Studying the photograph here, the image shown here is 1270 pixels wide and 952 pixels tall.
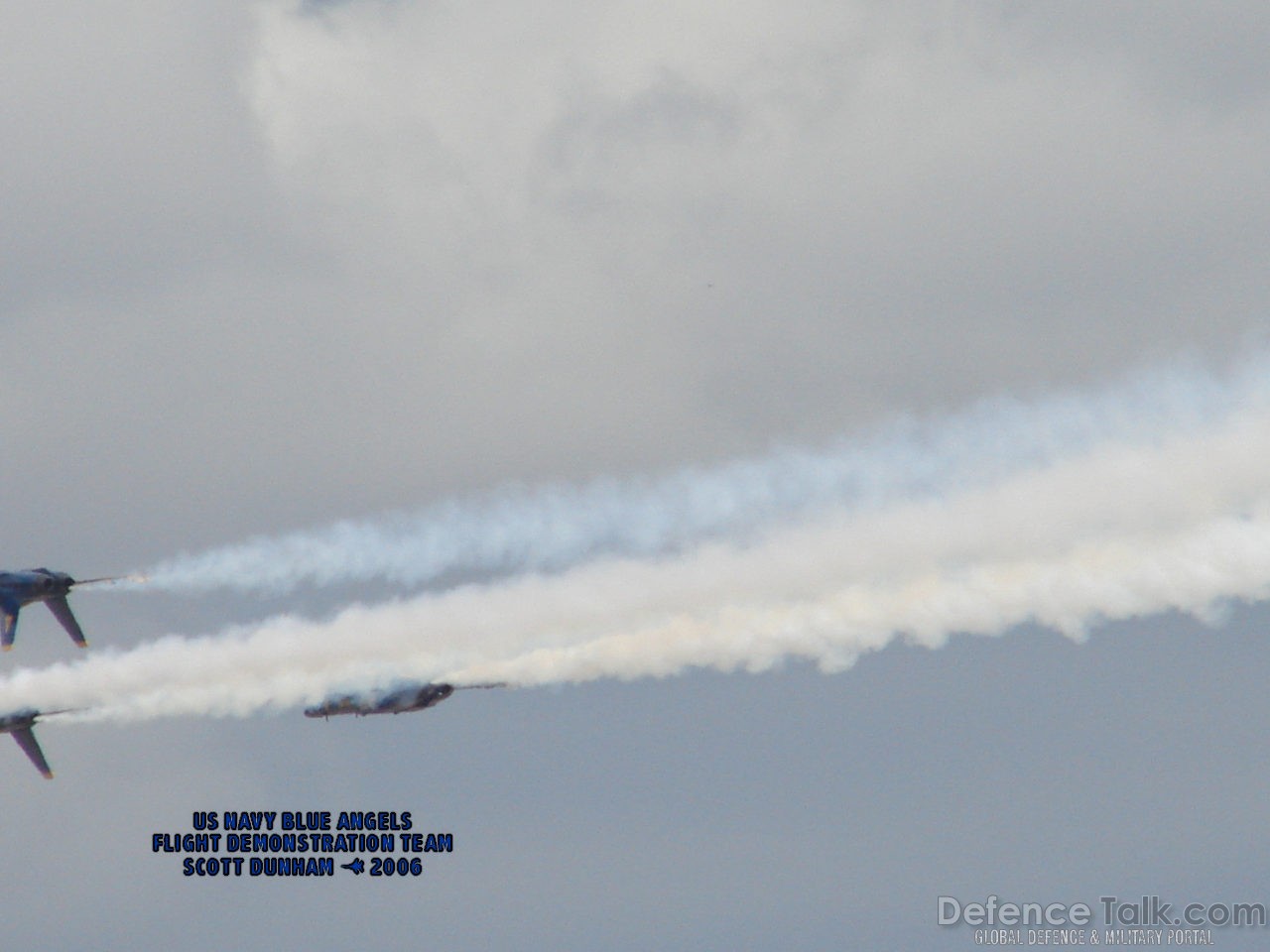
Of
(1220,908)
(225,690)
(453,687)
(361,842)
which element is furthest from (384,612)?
(1220,908)

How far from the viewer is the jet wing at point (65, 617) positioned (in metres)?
101

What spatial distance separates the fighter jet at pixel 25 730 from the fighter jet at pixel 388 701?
14.3 m

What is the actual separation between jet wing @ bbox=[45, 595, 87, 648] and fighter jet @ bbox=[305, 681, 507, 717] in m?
10.6

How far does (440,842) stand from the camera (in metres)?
102

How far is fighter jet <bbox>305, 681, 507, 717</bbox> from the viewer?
3730 inches

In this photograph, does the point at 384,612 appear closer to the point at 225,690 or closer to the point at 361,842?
the point at 225,690

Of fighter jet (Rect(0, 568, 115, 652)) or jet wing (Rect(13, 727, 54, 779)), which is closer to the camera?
fighter jet (Rect(0, 568, 115, 652))

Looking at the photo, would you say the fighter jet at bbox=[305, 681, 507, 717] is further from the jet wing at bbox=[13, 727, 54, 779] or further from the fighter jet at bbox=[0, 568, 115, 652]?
the jet wing at bbox=[13, 727, 54, 779]

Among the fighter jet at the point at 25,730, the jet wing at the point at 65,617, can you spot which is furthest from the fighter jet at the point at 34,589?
the fighter jet at the point at 25,730

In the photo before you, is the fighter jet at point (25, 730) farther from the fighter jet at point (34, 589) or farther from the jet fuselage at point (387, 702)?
the jet fuselage at point (387, 702)

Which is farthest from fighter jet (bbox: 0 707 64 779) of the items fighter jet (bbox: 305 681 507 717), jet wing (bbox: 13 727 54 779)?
fighter jet (bbox: 305 681 507 717)

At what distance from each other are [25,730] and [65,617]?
8.09 metres

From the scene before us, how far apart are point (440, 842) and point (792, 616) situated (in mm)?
29645

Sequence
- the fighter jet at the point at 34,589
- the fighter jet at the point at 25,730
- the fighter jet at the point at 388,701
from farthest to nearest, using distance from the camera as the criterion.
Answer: the fighter jet at the point at 25,730, the fighter jet at the point at 34,589, the fighter jet at the point at 388,701
